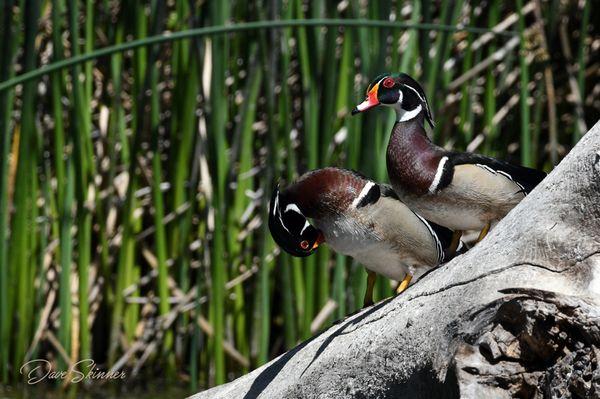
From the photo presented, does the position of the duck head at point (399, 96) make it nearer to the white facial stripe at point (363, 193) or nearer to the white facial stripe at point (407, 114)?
the white facial stripe at point (407, 114)

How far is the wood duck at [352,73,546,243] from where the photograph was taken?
221cm

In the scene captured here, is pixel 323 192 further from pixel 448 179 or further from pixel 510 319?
pixel 510 319

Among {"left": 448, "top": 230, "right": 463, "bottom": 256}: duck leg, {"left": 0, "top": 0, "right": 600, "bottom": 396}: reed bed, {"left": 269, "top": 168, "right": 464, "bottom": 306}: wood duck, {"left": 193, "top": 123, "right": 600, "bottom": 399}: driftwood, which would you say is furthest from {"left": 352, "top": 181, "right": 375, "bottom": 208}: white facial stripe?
{"left": 0, "top": 0, "right": 600, "bottom": 396}: reed bed

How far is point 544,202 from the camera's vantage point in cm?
172

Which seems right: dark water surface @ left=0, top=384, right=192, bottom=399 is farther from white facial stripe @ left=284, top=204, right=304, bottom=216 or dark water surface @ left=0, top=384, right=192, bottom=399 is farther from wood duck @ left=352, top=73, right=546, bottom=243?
wood duck @ left=352, top=73, right=546, bottom=243

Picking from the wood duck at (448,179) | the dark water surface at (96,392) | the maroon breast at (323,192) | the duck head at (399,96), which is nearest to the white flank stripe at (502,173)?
the wood duck at (448,179)

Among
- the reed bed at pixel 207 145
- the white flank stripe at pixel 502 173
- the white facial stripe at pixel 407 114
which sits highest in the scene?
the white facial stripe at pixel 407 114

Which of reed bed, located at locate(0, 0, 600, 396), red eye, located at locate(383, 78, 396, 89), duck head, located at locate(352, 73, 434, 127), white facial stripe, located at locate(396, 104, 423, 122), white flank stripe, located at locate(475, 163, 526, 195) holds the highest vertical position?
red eye, located at locate(383, 78, 396, 89)

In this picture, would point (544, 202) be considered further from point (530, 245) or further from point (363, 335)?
point (363, 335)

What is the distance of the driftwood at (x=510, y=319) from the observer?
1546 millimetres

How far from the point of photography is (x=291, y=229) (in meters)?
2.30

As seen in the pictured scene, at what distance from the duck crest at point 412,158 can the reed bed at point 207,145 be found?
0.81m

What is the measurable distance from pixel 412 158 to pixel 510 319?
71 centimetres

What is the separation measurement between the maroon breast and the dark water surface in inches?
64.6
